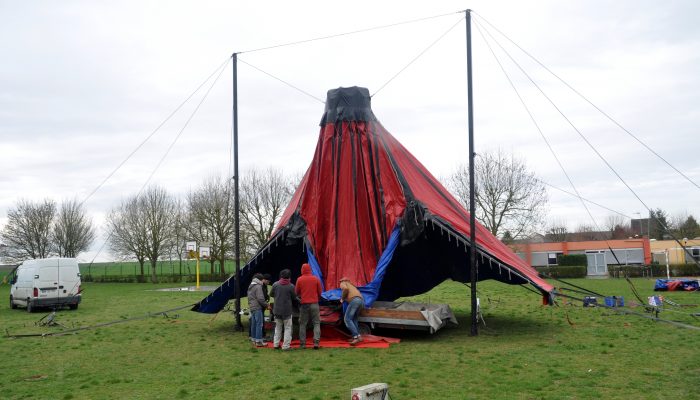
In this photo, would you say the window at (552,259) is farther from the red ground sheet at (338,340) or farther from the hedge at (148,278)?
the red ground sheet at (338,340)

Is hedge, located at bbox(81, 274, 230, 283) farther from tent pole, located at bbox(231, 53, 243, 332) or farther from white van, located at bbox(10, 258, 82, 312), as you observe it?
tent pole, located at bbox(231, 53, 243, 332)

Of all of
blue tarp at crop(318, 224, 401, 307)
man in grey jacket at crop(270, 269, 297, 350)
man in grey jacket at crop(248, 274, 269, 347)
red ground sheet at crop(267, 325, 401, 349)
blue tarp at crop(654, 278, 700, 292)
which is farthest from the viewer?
blue tarp at crop(654, 278, 700, 292)

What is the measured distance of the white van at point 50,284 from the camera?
20.2 metres

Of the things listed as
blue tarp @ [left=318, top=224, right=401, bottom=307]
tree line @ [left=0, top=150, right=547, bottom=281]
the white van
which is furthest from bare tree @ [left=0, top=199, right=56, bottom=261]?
blue tarp @ [left=318, top=224, right=401, bottom=307]

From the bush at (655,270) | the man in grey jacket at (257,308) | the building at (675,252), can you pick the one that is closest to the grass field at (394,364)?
the man in grey jacket at (257,308)

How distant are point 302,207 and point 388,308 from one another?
2951 mm

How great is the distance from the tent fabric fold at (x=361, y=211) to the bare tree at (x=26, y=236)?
38.9 meters

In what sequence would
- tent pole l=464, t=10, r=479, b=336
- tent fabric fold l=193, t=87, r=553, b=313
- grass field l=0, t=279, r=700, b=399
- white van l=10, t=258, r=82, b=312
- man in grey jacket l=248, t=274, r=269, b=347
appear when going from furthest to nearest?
white van l=10, t=258, r=82, b=312 → tent fabric fold l=193, t=87, r=553, b=313 → tent pole l=464, t=10, r=479, b=336 → man in grey jacket l=248, t=274, r=269, b=347 → grass field l=0, t=279, r=700, b=399

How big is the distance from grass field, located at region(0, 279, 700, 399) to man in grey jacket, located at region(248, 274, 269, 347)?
1.53 ft

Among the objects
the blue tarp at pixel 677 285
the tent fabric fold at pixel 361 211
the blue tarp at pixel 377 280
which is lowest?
the blue tarp at pixel 677 285

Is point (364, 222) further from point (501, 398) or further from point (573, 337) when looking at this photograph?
point (501, 398)

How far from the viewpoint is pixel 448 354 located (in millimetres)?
10148

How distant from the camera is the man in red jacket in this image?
11.4 m

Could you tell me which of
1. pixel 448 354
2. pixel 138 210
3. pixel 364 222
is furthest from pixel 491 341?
pixel 138 210
